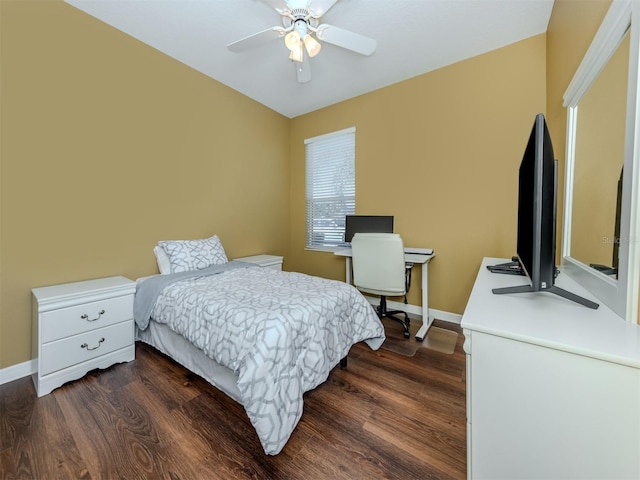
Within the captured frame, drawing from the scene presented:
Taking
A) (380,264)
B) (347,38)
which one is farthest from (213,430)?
(347,38)

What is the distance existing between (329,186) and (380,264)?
1656mm

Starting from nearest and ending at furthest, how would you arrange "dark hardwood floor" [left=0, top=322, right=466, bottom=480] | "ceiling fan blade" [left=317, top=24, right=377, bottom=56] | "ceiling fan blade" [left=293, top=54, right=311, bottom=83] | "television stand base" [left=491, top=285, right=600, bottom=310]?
"television stand base" [left=491, top=285, right=600, bottom=310] → "dark hardwood floor" [left=0, top=322, right=466, bottom=480] → "ceiling fan blade" [left=317, top=24, right=377, bottom=56] → "ceiling fan blade" [left=293, top=54, right=311, bottom=83]

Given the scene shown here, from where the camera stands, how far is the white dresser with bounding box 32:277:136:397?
61.5 inches

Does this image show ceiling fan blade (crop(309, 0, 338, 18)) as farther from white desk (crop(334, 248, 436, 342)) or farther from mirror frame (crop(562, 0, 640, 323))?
white desk (crop(334, 248, 436, 342))

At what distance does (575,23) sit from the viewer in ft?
4.80

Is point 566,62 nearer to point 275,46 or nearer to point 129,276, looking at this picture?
point 275,46

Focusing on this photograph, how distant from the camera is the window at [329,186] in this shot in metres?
3.39

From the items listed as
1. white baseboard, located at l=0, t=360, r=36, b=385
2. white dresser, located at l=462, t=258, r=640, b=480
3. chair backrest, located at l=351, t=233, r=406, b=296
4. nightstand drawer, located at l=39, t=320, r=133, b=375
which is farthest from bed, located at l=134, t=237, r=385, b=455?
white dresser, located at l=462, t=258, r=640, b=480

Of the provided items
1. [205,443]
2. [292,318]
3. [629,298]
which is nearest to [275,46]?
[292,318]

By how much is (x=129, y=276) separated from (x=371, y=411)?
2.39 m

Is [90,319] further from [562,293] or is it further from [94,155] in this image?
[562,293]

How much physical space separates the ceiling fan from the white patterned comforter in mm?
1856

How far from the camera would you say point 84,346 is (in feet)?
5.59

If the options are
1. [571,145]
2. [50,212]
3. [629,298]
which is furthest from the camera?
[50,212]
